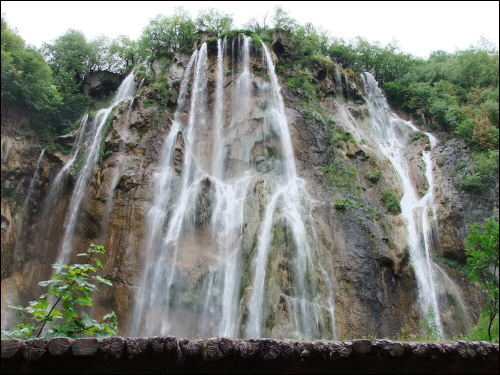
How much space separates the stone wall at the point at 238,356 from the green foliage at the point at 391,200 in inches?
465

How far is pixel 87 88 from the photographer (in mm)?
25562

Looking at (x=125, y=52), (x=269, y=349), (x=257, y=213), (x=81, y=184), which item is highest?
(x=125, y=52)

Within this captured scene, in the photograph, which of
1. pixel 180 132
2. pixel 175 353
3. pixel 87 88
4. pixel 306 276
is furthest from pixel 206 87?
pixel 175 353

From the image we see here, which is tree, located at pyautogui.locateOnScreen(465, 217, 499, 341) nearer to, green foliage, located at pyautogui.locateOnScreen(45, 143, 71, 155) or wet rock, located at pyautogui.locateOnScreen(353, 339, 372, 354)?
wet rock, located at pyautogui.locateOnScreen(353, 339, 372, 354)

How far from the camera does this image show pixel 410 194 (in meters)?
18.0

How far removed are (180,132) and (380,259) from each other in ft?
36.6

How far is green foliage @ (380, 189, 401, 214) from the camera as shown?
16250mm

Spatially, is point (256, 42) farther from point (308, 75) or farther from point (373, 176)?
point (373, 176)

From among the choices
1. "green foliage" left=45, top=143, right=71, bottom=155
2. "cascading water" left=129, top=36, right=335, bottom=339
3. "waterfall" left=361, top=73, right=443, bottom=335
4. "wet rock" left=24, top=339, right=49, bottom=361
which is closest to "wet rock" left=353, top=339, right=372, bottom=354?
"wet rock" left=24, top=339, right=49, bottom=361

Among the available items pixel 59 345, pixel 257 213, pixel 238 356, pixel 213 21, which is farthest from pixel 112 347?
pixel 213 21

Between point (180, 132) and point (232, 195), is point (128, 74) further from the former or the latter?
point (232, 195)

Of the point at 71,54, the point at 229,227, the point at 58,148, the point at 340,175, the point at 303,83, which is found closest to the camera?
the point at 229,227

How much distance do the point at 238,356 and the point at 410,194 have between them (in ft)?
51.4

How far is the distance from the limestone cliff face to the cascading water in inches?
4.3
